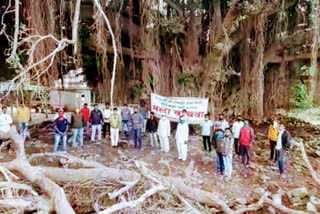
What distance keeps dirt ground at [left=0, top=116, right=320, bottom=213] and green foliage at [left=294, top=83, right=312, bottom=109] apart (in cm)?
496

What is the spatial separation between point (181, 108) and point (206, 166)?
7.42ft

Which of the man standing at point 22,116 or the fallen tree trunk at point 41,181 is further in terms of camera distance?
the man standing at point 22,116

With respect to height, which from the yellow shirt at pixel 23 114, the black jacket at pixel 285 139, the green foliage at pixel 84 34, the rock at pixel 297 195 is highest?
the green foliage at pixel 84 34

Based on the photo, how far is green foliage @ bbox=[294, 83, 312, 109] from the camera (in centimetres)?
1380

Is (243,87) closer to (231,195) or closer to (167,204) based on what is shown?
(231,195)

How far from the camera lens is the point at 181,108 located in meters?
9.64

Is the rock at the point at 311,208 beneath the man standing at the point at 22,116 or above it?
beneath

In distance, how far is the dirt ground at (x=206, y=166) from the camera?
6.69 meters

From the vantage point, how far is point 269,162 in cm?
830

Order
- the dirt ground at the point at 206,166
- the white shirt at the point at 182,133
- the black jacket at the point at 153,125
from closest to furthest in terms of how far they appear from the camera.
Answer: the dirt ground at the point at 206,166
the white shirt at the point at 182,133
the black jacket at the point at 153,125

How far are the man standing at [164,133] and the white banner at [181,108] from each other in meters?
1.16

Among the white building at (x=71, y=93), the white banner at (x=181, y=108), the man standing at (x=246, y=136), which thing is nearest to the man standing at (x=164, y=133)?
the white banner at (x=181, y=108)

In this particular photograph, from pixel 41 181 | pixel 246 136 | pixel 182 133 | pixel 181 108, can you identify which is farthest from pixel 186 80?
pixel 41 181

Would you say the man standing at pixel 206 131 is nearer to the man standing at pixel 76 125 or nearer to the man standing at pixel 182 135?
the man standing at pixel 182 135
